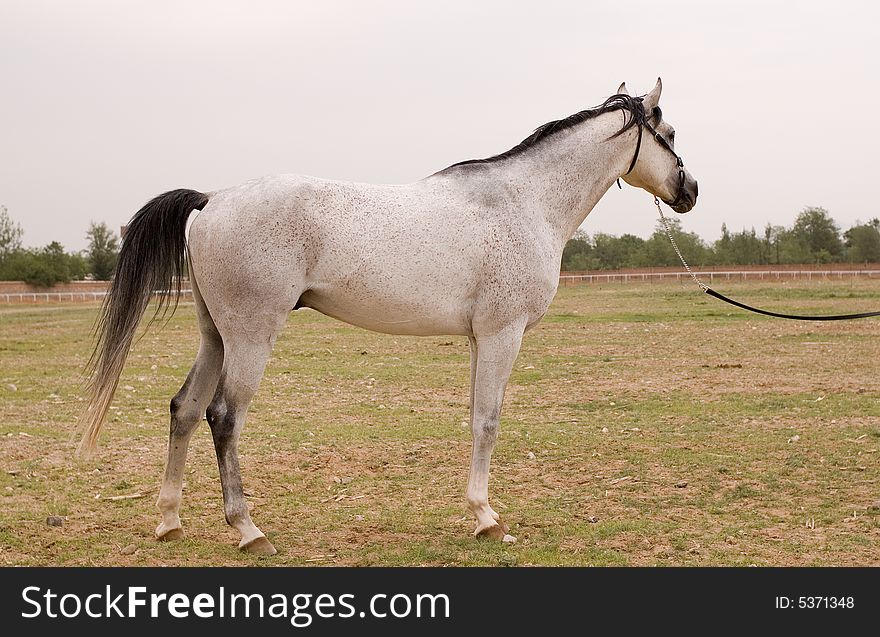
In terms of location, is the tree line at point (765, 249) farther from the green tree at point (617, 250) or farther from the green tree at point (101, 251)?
the green tree at point (101, 251)

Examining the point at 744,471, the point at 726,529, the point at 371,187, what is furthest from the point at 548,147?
the point at 744,471

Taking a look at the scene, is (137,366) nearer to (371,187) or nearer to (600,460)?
(600,460)

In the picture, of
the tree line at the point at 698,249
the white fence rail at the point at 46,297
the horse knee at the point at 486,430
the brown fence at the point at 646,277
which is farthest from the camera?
the tree line at the point at 698,249

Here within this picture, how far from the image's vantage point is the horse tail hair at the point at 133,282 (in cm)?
527

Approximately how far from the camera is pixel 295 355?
15.4 meters

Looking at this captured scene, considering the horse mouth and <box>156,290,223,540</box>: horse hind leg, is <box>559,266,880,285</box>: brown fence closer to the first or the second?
the horse mouth

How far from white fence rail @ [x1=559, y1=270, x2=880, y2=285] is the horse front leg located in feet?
127

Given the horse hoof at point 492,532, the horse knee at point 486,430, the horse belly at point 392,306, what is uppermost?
the horse belly at point 392,306

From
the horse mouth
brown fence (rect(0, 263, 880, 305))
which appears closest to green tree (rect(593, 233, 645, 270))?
brown fence (rect(0, 263, 880, 305))

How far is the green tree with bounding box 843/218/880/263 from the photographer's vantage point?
63.5 m

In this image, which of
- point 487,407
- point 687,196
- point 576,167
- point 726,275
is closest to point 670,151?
point 687,196

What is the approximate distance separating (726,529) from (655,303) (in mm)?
23530

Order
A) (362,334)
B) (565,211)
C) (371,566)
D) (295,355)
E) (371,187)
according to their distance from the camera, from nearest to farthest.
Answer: (371,566)
(371,187)
(565,211)
(295,355)
(362,334)

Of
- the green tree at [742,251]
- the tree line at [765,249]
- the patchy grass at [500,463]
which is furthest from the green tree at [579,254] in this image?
the patchy grass at [500,463]
